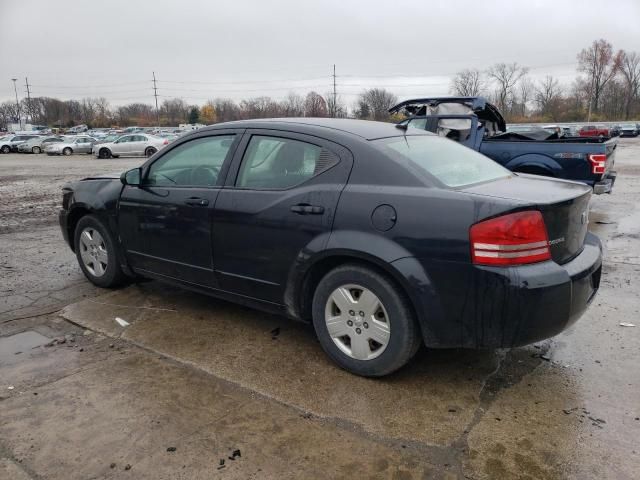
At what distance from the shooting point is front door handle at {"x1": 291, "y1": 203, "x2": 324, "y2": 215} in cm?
332

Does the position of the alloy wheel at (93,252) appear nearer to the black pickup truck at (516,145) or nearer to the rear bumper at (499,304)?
the rear bumper at (499,304)

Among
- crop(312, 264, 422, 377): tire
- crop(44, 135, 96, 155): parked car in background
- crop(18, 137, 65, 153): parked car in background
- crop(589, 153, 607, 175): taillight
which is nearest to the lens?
crop(312, 264, 422, 377): tire

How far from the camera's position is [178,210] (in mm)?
4090

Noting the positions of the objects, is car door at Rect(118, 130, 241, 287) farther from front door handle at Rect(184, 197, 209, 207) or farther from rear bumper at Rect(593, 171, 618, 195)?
rear bumper at Rect(593, 171, 618, 195)

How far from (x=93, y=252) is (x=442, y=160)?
3464 millimetres

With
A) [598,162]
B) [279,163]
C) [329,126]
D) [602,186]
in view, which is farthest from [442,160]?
Answer: [602,186]

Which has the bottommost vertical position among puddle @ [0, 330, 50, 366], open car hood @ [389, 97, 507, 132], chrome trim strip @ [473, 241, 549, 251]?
puddle @ [0, 330, 50, 366]

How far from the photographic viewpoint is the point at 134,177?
4484mm

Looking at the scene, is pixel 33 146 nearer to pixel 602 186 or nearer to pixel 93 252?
pixel 93 252

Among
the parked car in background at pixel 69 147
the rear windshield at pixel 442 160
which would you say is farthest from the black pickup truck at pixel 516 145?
the parked car in background at pixel 69 147

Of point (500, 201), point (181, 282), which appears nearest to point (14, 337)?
point (181, 282)

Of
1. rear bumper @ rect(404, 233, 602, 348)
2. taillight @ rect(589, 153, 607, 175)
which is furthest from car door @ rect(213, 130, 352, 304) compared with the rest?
taillight @ rect(589, 153, 607, 175)

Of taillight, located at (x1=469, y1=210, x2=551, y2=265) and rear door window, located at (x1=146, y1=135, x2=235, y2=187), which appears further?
rear door window, located at (x1=146, y1=135, x2=235, y2=187)

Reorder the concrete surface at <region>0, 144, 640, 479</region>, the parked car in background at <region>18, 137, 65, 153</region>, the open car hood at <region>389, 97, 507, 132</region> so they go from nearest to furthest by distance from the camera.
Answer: the concrete surface at <region>0, 144, 640, 479</region>, the open car hood at <region>389, 97, 507, 132</region>, the parked car in background at <region>18, 137, 65, 153</region>
